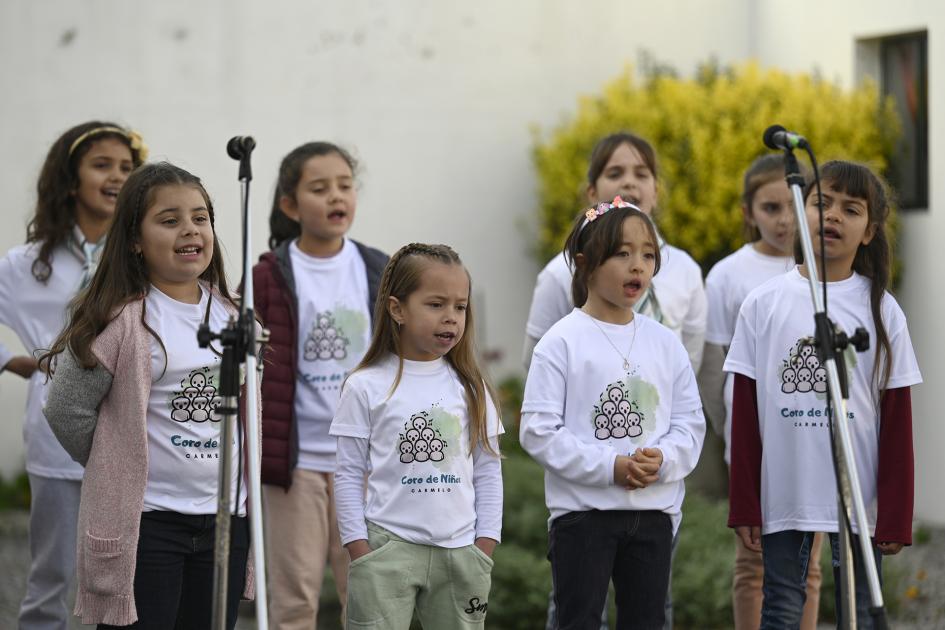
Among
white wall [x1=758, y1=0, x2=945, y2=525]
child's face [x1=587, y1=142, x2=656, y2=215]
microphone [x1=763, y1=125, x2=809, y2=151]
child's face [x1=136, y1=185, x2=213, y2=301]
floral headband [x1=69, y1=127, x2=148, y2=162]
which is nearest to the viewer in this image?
microphone [x1=763, y1=125, x2=809, y2=151]

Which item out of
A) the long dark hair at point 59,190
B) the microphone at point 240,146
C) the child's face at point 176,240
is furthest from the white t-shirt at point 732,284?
the microphone at point 240,146

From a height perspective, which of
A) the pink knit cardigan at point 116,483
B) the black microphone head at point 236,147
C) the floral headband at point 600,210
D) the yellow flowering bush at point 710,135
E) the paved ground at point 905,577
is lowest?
the paved ground at point 905,577

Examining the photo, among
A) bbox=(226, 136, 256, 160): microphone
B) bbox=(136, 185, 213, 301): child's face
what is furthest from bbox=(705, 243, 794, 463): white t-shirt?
bbox=(226, 136, 256, 160): microphone

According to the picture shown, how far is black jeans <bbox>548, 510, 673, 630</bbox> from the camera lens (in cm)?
419

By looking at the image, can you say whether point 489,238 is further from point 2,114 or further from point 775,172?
point 775,172

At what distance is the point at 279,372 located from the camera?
4957 millimetres

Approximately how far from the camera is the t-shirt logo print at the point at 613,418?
13.8 feet

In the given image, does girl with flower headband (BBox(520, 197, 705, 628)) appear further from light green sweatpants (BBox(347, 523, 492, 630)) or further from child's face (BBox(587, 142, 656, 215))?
child's face (BBox(587, 142, 656, 215))

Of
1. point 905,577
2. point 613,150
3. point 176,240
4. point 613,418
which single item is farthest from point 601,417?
point 905,577

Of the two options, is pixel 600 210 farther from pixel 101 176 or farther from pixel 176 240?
pixel 101 176

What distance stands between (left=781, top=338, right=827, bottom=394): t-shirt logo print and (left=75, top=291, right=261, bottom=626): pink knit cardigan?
76.3 inches

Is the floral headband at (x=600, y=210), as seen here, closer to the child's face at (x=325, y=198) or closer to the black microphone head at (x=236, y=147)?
the child's face at (x=325, y=198)

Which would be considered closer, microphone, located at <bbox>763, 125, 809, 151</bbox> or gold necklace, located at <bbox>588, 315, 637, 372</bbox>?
Result: microphone, located at <bbox>763, 125, 809, 151</bbox>

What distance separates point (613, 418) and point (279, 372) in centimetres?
134
